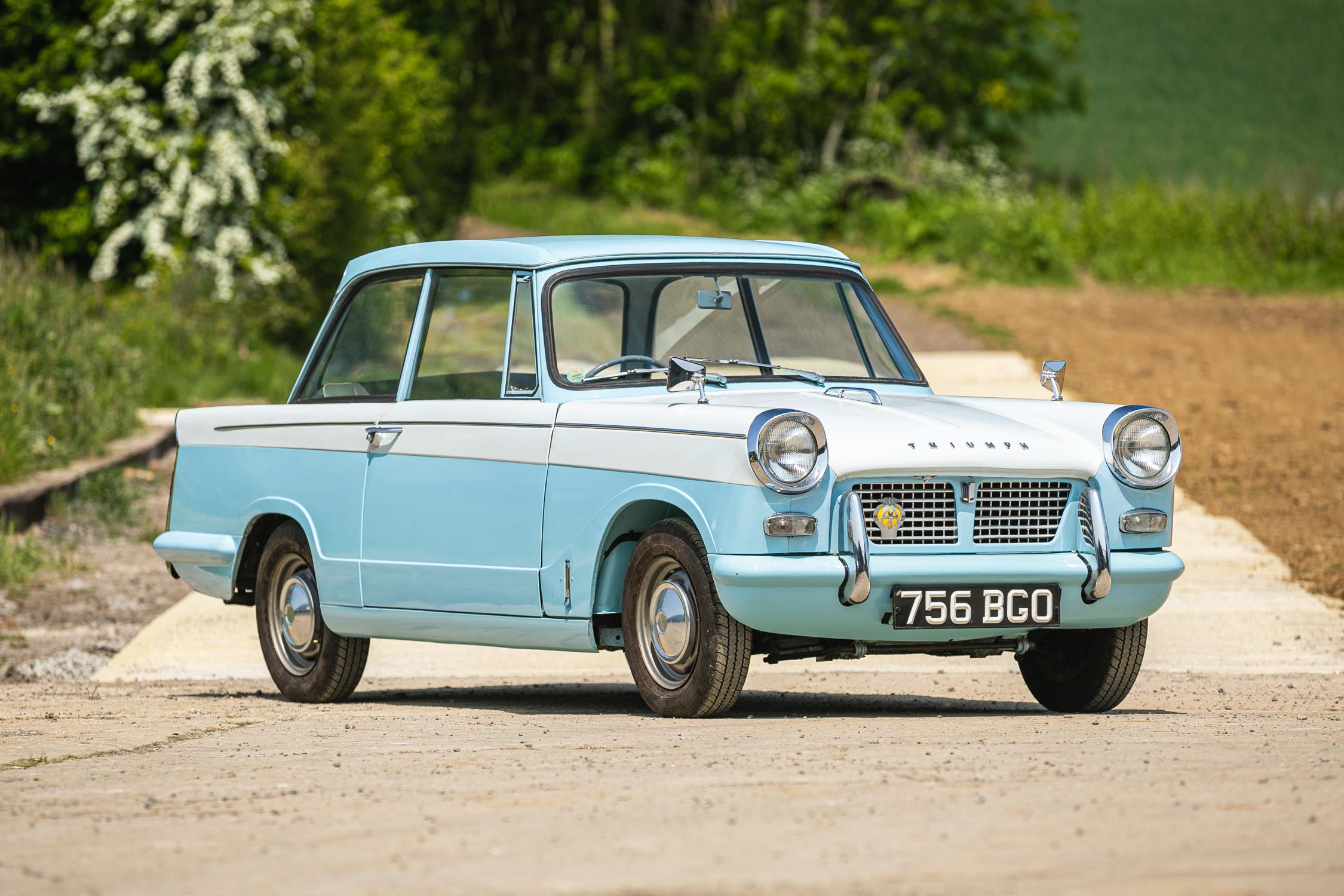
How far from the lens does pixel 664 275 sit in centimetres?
767

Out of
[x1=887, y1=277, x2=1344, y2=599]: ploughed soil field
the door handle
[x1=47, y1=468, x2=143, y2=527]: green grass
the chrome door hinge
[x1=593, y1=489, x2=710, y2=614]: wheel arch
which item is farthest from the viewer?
[x1=887, y1=277, x2=1344, y2=599]: ploughed soil field

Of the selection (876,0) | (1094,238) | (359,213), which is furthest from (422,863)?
(876,0)

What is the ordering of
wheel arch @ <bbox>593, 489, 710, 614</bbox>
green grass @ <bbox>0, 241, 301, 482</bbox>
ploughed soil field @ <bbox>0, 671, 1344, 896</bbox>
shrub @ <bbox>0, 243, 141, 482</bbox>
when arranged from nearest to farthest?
1. ploughed soil field @ <bbox>0, 671, 1344, 896</bbox>
2. wheel arch @ <bbox>593, 489, 710, 614</bbox>
3. shrub @ <bbox>0, 243, 141, 482</bbox>
4. green grass @ <bbox>0, 241, 301, 482</bbox>

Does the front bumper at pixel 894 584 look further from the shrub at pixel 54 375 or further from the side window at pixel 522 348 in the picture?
the shrub at pixel 54 375

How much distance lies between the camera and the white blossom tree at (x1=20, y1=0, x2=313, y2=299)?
79.6ft

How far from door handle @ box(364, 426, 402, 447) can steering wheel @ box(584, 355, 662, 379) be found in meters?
0.86

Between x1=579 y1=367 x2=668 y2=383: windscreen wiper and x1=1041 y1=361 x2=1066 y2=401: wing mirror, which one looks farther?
x1=1041 y1=361 x2=1066 y2=401: wing mirror

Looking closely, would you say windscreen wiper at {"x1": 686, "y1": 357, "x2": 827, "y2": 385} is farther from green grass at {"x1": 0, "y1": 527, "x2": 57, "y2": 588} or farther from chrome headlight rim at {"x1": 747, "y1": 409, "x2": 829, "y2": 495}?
green grass at {"x1": 0, "y1": 527, "x2": 57, "y2": 588}

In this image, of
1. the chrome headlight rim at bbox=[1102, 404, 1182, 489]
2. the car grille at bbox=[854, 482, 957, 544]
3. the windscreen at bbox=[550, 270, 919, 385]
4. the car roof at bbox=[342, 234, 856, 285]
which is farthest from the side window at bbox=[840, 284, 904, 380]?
the car grille at bbox=[854, 482, 957, 544]

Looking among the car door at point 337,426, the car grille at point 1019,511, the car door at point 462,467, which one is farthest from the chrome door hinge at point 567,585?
the car grille at point 1019,511

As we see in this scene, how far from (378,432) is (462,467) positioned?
0.53 meters

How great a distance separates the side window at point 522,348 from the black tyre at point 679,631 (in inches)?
34.4

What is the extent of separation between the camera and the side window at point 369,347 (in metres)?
8.13

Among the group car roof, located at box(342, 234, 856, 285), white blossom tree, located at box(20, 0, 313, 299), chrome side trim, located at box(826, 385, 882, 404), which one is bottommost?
chrome side trim, located at box(826, 385, 882, 404)
